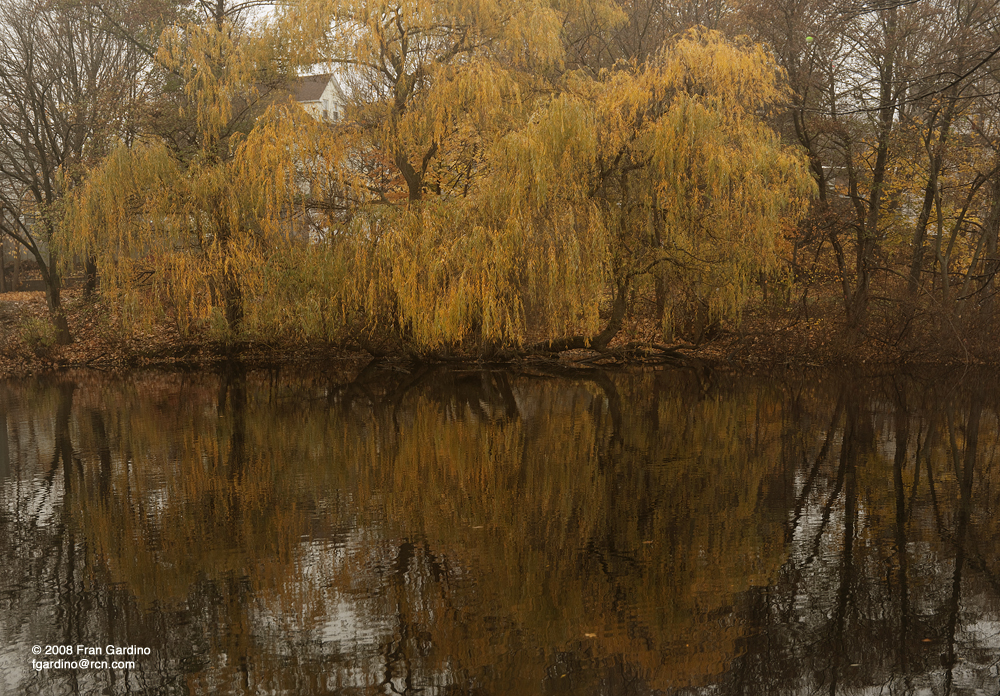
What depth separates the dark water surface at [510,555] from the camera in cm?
460

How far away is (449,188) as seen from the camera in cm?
1811

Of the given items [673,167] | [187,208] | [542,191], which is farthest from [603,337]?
[187,208]

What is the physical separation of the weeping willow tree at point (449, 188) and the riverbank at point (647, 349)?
1507 millimetres

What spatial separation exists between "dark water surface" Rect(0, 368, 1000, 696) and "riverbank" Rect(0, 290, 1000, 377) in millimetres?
6476

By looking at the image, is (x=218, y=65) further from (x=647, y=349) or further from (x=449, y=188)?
(x=647, y=349)

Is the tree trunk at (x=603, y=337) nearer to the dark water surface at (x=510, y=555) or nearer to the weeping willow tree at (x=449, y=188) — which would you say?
the weeping willow tree at (x=449, y=188)

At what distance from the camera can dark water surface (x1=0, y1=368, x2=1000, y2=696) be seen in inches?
181

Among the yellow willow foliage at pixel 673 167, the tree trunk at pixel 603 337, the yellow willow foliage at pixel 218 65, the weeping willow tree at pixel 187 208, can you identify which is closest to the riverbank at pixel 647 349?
the tree trunk at pixel 603 337

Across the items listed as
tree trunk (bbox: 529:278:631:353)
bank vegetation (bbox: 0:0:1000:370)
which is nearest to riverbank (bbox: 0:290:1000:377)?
bank vegetation (bbox: 0:0:1000:370)

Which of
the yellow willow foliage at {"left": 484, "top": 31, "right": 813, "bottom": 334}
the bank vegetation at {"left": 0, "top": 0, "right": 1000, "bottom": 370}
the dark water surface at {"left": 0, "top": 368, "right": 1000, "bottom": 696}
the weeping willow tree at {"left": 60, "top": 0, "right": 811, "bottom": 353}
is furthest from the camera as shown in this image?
the bank vegetation at {"left": 0, "top": 0, "right": 1000, "bottom": 370}

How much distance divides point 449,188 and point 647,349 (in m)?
5.77

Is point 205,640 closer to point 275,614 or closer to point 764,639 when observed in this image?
point 275,614

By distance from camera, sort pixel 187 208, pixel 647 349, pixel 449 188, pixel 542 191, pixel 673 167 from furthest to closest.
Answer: pixel 647 349 < pixel 187 208 < pixel 449 188 < pixel 673 167 < pixel 542 191

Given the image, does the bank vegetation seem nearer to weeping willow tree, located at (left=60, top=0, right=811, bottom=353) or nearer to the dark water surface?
weeping willow tree, located at (left=60, top=0, right=811, bottom=353)
